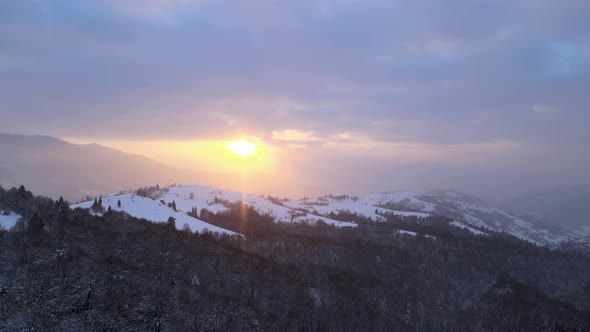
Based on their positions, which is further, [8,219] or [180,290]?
[8,219]

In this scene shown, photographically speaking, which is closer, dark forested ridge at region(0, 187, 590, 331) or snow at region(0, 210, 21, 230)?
dark forested ridge at region(0, 187, 590, 331)

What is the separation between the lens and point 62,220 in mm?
120938

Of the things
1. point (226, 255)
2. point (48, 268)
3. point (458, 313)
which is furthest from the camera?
point (458, 313)

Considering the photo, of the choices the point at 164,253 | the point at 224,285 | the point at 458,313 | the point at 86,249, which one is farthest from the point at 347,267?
the point at 86,249

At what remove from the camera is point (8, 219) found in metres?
112

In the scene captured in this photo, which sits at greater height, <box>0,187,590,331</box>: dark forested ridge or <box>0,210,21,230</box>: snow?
<box>0,210,21,230</box>: snow

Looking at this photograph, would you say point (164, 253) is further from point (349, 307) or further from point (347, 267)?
point (347, 267)

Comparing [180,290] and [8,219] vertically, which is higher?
[8,219]

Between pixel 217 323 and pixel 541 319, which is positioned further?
pixel 541 319

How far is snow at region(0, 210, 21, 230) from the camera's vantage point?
107012mm

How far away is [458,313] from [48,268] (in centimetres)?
18811

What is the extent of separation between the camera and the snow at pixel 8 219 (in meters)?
107

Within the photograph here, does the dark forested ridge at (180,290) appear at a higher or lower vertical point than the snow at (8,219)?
lower

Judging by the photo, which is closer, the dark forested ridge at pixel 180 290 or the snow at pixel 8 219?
the dark forested ridge at pixel 180 290
